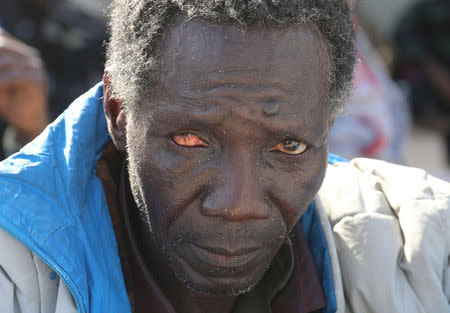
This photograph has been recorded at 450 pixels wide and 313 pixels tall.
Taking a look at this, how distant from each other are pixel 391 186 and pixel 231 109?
743 millimetres

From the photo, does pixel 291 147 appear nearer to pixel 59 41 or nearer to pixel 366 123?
pixel 366 123

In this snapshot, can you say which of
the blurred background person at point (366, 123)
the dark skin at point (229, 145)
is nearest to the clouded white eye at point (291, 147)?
the dark skin at point (229, 145)

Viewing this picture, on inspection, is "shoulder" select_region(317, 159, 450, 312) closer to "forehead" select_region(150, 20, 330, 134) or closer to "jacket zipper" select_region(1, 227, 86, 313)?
"forehead" select_region(150, 20, 330, 134)

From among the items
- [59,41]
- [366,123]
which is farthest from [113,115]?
[59,41]

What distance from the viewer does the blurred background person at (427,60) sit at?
21.4 feet

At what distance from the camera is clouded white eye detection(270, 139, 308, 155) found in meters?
1.76

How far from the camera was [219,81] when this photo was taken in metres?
1.66

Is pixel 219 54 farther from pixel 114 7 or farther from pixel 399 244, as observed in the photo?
pixel 399 244

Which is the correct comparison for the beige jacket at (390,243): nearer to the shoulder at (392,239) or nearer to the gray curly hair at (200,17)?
the shoulder at (392,239)

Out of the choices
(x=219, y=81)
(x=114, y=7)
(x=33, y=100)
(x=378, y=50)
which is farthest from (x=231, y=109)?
(x=378, y=50)

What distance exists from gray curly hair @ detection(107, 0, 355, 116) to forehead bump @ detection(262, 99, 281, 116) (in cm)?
18

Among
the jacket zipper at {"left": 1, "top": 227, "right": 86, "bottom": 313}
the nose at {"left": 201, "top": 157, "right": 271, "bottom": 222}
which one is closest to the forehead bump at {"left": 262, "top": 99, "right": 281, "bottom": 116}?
the nose at {"left": 201, "top": 157, "right": 271, "bottom": 222}

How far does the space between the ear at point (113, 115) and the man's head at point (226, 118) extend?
0.25ft

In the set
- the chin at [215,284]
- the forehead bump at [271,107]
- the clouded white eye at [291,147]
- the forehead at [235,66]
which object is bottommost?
the chin at [215,284]
